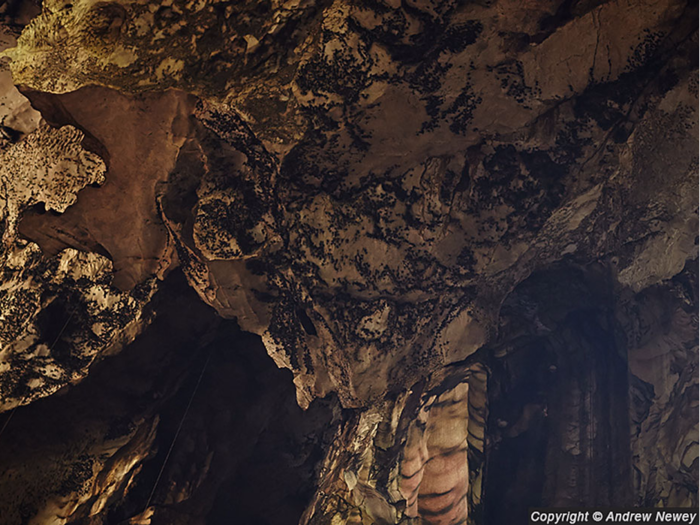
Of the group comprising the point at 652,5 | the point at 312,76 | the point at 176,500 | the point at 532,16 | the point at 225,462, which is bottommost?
the point at 176,500

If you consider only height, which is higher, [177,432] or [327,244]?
[327,244]

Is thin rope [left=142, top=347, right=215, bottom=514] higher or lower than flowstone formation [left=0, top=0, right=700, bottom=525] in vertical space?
lower

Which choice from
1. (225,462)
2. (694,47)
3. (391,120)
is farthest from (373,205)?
(225,462)

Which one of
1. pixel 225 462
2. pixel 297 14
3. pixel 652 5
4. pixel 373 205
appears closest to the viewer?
pixel 297 14

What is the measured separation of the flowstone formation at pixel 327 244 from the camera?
3098 millimetres

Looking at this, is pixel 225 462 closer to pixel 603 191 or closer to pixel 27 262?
pixel 27 262

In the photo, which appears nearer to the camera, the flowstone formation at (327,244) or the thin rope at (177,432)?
the flowstone formation at (327,244)

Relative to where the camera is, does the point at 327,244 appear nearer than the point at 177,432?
Yes

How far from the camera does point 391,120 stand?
347 cm

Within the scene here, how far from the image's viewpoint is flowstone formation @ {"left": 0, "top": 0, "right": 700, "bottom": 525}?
310cm

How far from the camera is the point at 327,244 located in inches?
153

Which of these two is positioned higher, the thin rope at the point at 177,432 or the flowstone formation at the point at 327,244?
the flowstone formation at the point at 327,244

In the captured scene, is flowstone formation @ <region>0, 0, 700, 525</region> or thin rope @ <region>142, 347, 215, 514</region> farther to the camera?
thin rope @ <region>142, 347, 215, 514</region>

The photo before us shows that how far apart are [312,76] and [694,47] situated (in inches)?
108
